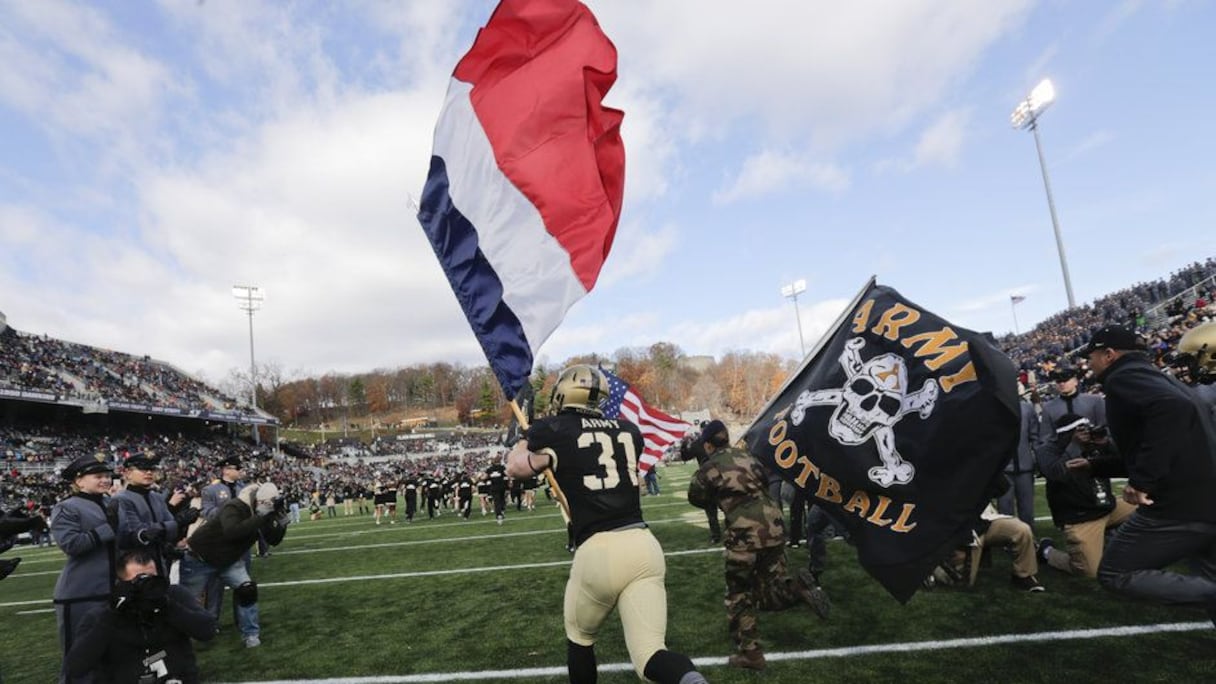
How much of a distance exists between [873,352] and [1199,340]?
6.93 feet

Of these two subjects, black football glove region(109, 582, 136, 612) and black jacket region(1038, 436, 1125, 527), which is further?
black jacket region(1038, 436, 1125, 527)

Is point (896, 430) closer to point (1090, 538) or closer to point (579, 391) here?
point (579, 391)

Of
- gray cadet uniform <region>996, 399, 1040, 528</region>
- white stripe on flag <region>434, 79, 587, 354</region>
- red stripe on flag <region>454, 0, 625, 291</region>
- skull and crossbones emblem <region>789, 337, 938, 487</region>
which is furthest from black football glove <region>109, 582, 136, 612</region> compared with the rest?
gray cadet uniform <region>996, 399, 1040, 528</region>

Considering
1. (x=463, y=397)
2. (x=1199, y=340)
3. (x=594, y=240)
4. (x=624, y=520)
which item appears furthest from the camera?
(x=463, y=397)

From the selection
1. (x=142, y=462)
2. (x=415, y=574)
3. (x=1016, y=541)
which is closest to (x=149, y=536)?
(x=142, y=462)

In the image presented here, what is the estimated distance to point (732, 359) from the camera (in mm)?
150750

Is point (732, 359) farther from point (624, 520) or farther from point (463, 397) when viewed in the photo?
point (624, 520)

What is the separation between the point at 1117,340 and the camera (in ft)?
12.9

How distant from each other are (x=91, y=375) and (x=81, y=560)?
55.2 m

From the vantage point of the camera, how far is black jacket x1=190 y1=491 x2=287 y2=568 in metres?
6.09

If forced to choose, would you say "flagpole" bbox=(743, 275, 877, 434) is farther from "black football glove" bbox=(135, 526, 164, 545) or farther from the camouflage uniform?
"black football glove" bbox=(135, 526, 164, 545)

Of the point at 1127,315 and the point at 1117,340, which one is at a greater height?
the point at 1127,315

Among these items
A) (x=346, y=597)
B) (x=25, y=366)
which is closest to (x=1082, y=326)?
(x=346, y=597)

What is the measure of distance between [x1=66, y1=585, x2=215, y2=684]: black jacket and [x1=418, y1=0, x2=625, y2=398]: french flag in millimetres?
2592
